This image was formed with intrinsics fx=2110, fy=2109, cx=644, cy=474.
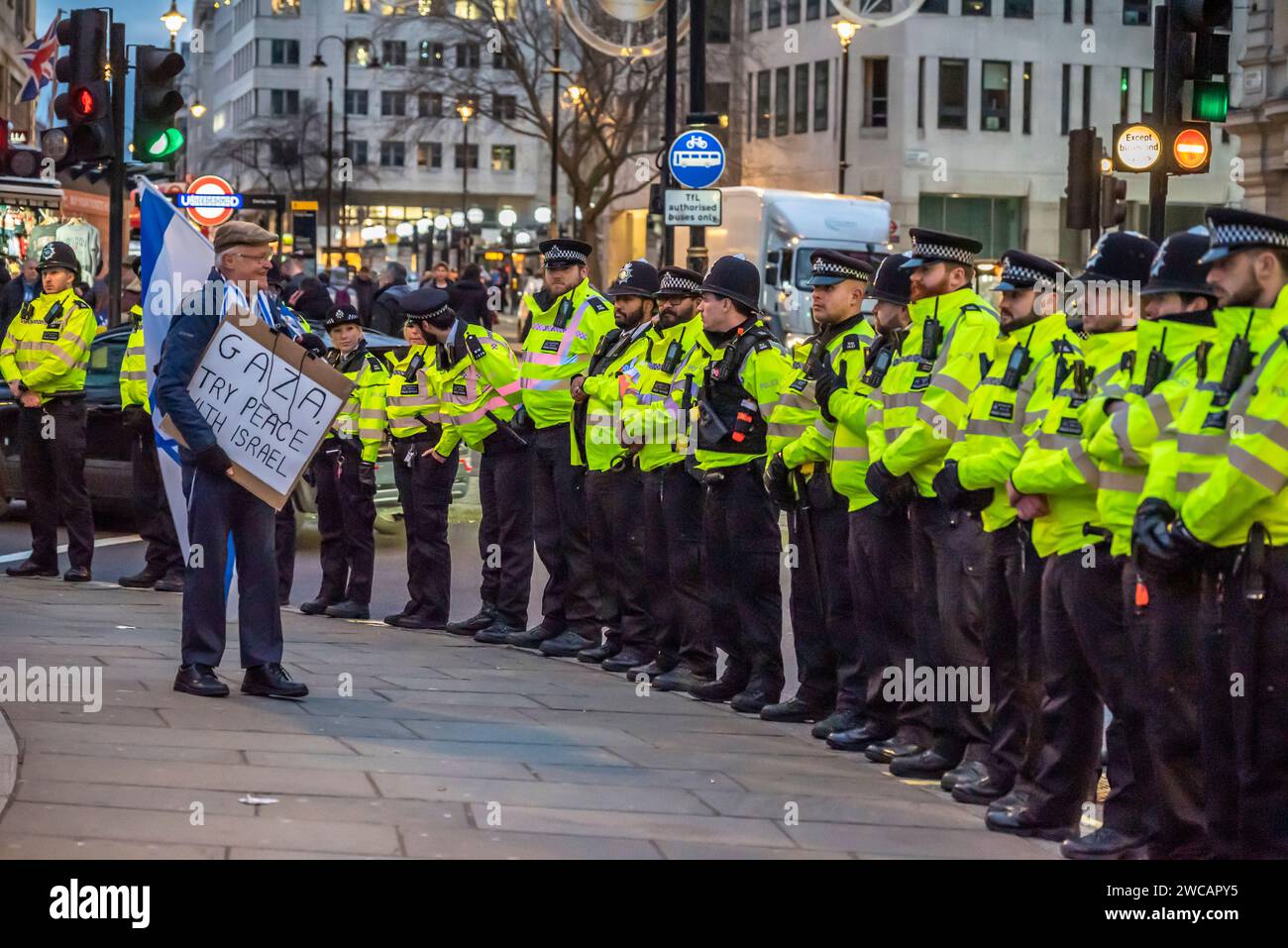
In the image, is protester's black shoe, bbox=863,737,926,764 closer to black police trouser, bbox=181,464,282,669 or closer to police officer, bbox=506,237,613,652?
black police trouser, bbox=181,464,282,669

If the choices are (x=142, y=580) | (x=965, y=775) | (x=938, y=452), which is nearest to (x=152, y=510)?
(x=142, y=580)

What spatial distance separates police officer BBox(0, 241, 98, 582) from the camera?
14.1 metres

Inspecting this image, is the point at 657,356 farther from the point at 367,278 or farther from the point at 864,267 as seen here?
the point at 367,278

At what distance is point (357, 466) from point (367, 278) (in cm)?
1784

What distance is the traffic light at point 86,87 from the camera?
54.2 ft

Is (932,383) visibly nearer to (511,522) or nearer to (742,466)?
(742,466)

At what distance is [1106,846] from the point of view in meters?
7.18

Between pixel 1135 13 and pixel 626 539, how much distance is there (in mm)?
59562

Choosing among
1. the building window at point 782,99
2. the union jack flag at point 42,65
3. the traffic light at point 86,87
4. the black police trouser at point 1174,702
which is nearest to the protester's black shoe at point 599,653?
the black police trouser at point 1174,702

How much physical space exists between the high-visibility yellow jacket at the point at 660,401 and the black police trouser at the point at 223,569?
225 cm

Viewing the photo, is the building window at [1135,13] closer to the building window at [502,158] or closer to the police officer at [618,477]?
the police officer at [618,477]

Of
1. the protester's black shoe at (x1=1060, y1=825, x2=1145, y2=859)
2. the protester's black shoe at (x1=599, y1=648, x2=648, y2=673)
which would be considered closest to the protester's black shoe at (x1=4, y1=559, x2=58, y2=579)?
the protester's black shoe at (x1=599, y1=648, x2=648, y2=673)
